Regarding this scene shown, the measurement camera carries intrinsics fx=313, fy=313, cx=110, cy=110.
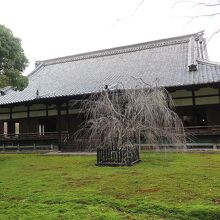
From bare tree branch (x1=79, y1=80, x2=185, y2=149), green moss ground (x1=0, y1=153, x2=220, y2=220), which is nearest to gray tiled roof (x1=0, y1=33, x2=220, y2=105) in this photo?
bare tree branch (x1=79, y1=80, x2=185, y2=149)

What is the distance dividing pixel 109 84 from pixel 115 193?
14879 mm

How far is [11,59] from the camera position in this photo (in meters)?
17.2

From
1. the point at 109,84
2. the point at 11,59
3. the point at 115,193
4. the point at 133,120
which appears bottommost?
the point at 115,193

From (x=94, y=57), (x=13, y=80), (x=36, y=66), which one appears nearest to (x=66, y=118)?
(x=13, y=80)

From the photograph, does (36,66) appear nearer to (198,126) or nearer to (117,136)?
(198,126)

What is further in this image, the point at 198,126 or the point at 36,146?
the point at 36,146

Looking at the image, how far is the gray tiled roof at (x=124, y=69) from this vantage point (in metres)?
21.1

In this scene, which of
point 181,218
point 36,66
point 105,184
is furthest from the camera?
point 36,66

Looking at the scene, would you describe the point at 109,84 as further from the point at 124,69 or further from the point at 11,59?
the point at 11,59

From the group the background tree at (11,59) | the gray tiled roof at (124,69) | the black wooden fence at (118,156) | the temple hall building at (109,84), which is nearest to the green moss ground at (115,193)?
the black wooden fence at (118,156)

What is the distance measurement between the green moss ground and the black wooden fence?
81cm

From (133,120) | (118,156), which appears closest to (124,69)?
(133,120)

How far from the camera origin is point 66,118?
24.1 metres

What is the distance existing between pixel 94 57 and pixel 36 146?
11567 millimetres
